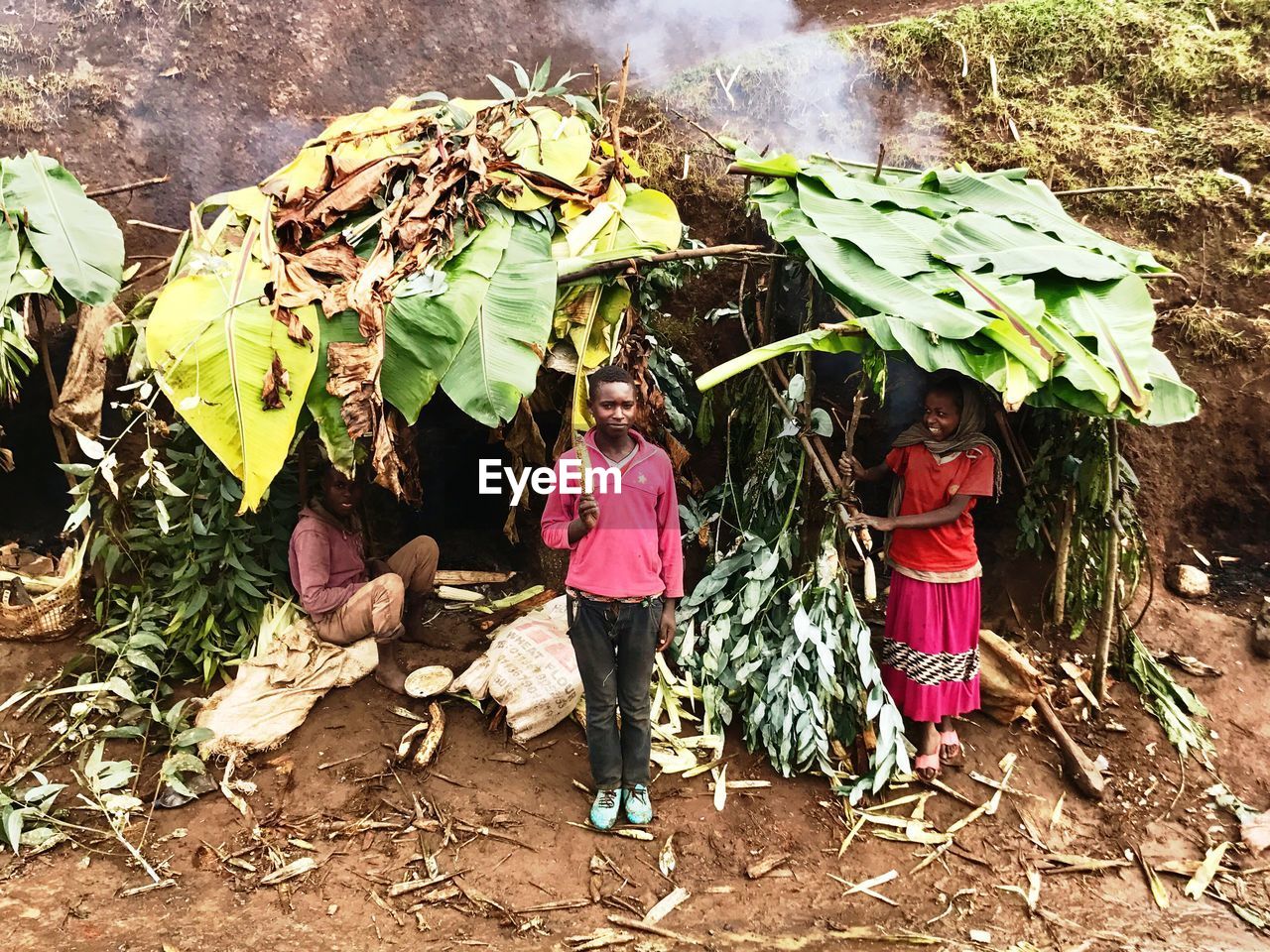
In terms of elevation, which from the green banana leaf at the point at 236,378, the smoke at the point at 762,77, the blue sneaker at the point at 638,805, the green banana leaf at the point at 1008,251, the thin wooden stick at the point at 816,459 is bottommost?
the blue sneaker at the point at 638,805

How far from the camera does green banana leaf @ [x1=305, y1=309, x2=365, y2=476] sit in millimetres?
3311

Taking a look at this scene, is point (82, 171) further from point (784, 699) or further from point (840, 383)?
point (784, 699)

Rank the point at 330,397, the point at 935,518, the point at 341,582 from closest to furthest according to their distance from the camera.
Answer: the point at 330,397 < the point at 935,518 < the point at 341,582

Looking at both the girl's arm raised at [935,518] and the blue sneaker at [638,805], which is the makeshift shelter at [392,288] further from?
the blue sneaker at [638,805]

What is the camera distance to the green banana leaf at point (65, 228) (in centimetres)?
350

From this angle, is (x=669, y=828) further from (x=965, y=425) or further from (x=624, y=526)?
(x=965, y=425)

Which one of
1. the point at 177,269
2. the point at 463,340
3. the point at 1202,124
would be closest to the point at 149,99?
the point at 177,269

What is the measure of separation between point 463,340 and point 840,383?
2.63 meters

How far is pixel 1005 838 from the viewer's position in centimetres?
370

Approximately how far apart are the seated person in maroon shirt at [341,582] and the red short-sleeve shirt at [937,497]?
7.46 ft

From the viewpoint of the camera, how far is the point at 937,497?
370 cm

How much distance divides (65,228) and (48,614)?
1765 mm

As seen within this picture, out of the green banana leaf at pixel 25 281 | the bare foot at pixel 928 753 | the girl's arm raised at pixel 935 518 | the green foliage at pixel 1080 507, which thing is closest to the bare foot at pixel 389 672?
the green banana leaf at pixel 25 281

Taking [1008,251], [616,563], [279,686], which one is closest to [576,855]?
[616,563]
